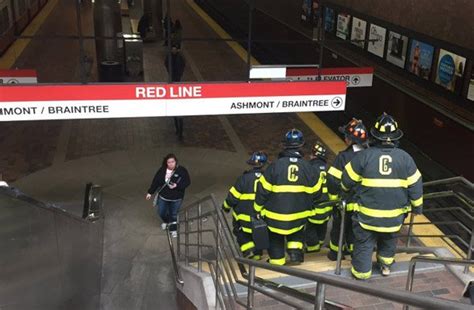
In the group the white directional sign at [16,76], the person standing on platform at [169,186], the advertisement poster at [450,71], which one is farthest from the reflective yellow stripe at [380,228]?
the advertisement poster at [450,71]

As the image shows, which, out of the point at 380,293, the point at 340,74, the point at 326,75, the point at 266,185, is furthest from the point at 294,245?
the point at 340,74

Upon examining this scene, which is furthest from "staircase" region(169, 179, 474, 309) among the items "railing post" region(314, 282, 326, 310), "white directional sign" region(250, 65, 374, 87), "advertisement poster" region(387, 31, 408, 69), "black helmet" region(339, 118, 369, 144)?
"advertisement poster" region(387, 31, 408, 69)

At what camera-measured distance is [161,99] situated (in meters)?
6.84

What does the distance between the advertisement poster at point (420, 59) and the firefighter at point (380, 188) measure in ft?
20.6

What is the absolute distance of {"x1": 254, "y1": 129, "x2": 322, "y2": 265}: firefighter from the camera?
500 centimetres

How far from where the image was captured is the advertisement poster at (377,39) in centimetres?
1203

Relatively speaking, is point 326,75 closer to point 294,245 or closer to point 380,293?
point 294,245

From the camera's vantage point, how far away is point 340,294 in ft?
14.4

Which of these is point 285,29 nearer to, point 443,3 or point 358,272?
point 443,3

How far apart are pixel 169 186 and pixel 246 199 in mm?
2240

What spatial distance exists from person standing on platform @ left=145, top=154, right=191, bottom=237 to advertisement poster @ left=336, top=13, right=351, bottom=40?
7.84 m

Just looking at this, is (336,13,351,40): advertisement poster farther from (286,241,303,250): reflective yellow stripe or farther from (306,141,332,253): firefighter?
(286,241,303,250): reflective yellow stripe

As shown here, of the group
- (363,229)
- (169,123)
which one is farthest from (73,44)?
(363,229)

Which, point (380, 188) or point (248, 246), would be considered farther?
point (248, 246)
